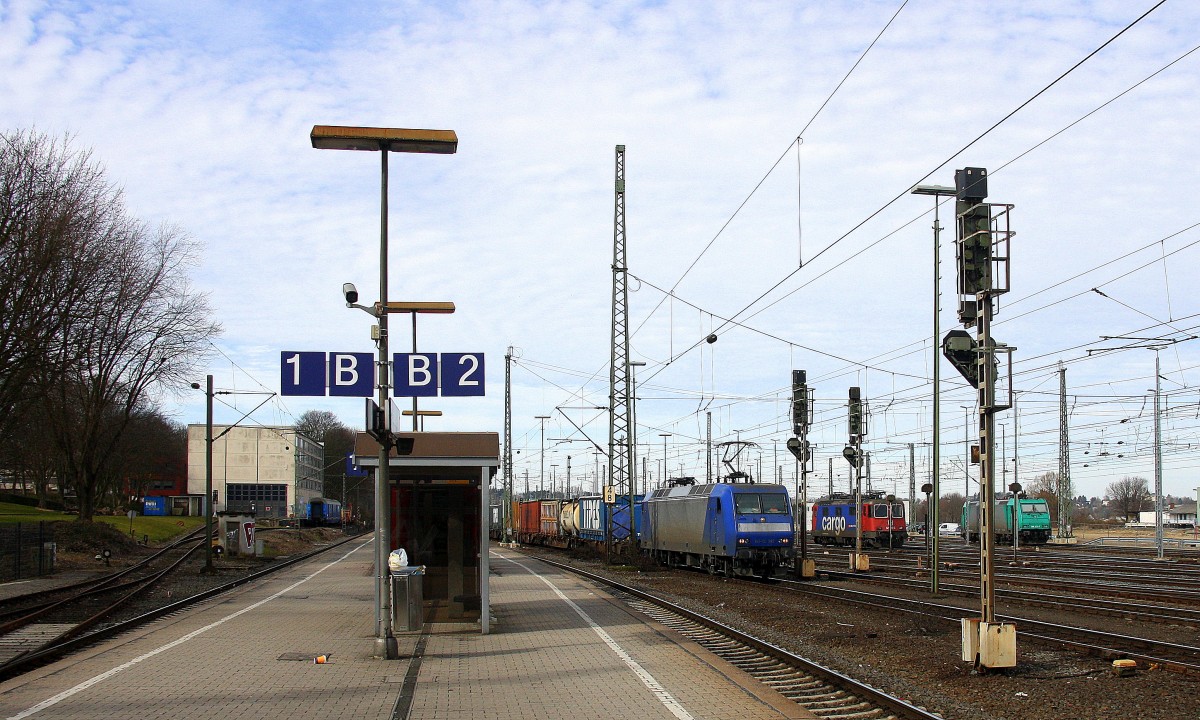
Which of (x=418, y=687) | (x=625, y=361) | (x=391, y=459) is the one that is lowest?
(x=418, y=687)

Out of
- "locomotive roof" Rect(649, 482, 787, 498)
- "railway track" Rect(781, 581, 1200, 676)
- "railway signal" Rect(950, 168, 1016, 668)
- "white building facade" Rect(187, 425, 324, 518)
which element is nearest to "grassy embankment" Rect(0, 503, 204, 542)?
"white building facade" Rect(187, 425, 324, 518)

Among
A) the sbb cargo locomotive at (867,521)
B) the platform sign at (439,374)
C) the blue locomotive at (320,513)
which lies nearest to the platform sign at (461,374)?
the platform sign at (439,374)

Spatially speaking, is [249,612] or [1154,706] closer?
[1154,706]

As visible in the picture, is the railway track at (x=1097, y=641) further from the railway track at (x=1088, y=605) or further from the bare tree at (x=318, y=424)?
the bare tree at (x=318, y=424)

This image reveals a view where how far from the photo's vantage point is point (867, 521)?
171 ft

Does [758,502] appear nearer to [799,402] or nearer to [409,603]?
[799,402]

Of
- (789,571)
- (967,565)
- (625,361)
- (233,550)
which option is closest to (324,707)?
(625,361)

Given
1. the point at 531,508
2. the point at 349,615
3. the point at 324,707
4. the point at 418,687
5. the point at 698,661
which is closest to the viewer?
the point at 324,707

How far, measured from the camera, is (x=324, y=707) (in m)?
9.60

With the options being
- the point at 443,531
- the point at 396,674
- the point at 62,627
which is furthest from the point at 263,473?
the point at 396,674

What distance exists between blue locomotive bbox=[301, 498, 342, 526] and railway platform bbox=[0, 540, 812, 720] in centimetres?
7391

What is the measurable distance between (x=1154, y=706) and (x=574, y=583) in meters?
17.2

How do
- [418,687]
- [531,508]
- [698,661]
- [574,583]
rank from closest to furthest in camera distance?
[418,687] → [698,661] → [574,583] → [531,508]

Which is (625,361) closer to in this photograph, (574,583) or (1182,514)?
(574,583)
